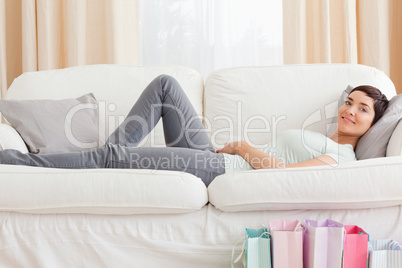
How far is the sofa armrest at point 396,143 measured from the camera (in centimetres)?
183

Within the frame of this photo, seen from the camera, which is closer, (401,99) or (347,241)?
(347,241)

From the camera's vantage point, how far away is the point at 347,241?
145 cm

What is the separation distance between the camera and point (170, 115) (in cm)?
219

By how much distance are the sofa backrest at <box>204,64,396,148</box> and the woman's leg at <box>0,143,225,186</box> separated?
518 millimetres

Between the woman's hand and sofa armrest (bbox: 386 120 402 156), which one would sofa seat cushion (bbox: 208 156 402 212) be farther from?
the woman's hand

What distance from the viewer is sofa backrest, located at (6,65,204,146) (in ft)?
7.93

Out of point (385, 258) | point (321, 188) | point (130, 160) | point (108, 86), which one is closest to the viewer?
point (385, 258)

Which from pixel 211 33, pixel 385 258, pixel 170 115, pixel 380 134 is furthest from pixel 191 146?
pixel 211 33

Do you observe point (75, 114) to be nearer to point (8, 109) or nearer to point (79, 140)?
point (79, 140)

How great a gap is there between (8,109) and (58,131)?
0.26 metres

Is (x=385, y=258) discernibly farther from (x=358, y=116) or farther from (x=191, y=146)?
(x=191, y=146)

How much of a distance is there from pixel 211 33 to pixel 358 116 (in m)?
1.50

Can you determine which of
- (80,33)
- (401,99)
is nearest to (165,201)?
(401,99)

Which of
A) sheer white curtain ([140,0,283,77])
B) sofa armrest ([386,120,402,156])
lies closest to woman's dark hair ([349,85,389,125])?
sofa armrest ([386,120,402,156])
